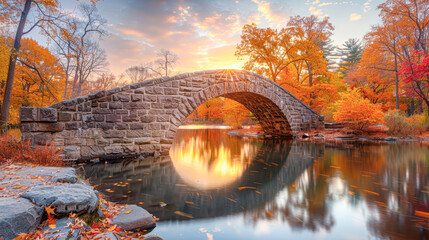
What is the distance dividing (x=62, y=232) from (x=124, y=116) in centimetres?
490

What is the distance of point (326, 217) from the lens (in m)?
2.62

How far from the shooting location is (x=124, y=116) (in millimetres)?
6008

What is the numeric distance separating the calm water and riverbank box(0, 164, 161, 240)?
0.37m

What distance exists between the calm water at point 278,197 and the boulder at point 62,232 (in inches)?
37.0

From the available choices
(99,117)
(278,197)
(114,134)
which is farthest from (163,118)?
(278,197)

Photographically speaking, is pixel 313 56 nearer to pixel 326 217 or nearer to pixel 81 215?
pixel 326 217

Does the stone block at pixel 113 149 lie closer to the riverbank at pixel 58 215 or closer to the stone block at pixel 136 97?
the stone block at pixel 136 97

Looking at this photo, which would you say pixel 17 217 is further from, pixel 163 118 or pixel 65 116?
pixel 163 118

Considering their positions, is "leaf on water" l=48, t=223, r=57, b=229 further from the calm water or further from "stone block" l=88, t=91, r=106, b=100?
"stone block" l=88, t=91, r=106, b=100

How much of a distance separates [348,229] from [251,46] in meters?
15.0

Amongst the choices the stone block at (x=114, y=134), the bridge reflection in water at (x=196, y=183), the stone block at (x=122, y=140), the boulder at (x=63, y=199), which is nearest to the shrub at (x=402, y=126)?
the bridge reflection in water at (x=196, y=183)

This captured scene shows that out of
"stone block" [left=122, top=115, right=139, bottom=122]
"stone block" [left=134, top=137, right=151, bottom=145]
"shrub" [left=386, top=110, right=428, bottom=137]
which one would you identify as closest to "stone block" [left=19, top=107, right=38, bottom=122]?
"stone block" [left=122, top=115, right=139, bottom=122]

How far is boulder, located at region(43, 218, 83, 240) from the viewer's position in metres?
1.37

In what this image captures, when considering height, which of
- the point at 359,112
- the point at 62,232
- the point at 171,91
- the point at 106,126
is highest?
the point at 171,91
